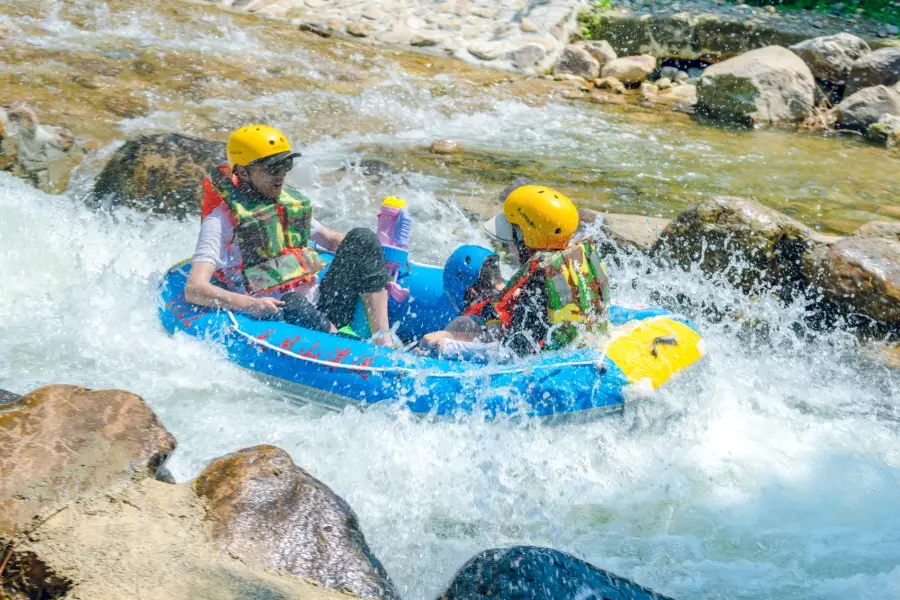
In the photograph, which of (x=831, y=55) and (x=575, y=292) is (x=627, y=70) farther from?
(x=575, y=292)

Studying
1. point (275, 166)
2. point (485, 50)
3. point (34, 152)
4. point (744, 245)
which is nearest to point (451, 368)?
point (275, 166)

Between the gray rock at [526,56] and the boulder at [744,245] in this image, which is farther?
the gray rock at [526,56]

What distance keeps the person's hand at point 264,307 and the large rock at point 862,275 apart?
387cm

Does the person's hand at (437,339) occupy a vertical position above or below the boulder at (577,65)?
above

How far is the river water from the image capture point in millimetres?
4141

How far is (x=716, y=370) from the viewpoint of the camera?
5.27 metres

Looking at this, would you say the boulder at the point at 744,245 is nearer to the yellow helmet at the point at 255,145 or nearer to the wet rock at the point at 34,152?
the yellow helmet at the point at 255,145

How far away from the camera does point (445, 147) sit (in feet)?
30.5

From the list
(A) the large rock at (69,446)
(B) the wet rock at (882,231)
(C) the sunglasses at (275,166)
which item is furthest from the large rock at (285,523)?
(B) the wet rock at (882,231)

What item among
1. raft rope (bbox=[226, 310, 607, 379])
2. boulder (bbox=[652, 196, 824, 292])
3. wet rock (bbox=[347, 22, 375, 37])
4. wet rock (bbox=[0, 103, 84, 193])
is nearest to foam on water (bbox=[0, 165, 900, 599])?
raft rope (bbox=[226, 310, 607, 379])

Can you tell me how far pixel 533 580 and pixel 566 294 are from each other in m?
1.60

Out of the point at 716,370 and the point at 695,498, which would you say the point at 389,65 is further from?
the point at 695,498

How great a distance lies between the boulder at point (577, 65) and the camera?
40.1ft

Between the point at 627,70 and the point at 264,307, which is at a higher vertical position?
the point at 264,307
